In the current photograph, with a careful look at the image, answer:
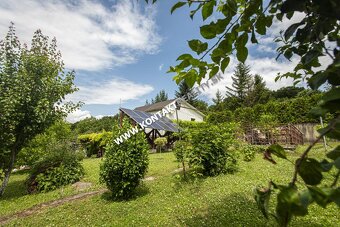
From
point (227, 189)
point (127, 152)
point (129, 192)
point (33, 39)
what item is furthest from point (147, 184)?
point (33, 39)

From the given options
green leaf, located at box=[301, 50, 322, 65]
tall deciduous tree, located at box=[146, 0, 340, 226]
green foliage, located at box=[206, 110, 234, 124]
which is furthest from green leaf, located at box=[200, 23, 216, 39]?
green foliage, located at box=[206, 110, 234, 124]

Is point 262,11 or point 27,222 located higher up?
point 262,11

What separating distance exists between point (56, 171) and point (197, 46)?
10.4m

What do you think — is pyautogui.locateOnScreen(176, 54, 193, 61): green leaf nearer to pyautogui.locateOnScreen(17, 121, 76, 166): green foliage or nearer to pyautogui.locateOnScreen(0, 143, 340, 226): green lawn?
pyautogui.locateOnScreen(0, 143, 340, 226): green lawn

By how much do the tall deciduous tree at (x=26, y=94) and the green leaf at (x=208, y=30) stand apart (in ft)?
29.1

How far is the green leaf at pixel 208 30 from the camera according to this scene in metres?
0.90

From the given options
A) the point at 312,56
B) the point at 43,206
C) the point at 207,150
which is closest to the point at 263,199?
the point at 312,56

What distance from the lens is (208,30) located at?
906 mm

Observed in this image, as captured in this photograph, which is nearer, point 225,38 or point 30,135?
point 225,38

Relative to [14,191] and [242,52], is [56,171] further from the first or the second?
[242,52]

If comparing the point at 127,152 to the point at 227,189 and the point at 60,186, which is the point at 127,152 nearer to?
the point at 227,189

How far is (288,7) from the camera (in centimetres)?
71

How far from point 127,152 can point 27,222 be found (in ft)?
9.56

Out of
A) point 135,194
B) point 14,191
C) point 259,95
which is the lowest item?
point 14,191
